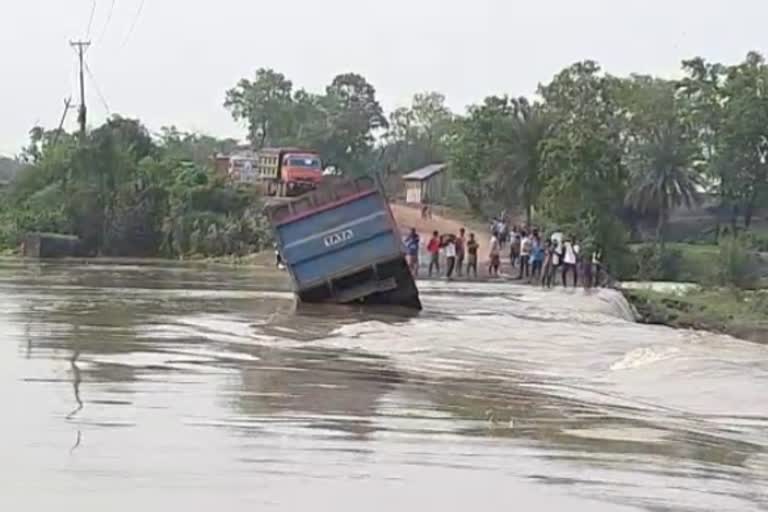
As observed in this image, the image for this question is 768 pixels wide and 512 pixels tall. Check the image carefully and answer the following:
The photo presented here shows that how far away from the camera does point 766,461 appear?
10.6 metres

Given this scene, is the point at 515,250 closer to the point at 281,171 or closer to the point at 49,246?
the point at 49,246

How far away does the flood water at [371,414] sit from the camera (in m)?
8.90

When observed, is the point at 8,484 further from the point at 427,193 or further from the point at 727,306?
the point at 427,193

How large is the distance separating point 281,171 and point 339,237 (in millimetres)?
50178

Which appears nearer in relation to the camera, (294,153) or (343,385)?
(343,385)

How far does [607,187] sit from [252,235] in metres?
17.5

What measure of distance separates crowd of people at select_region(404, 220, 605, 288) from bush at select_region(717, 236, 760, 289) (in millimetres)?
6605

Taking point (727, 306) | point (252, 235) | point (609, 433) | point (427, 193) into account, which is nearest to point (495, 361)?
point (609, 433)

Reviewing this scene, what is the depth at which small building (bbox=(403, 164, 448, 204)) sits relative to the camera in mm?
87188

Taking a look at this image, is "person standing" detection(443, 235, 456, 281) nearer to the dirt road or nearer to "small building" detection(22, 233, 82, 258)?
the dirt road

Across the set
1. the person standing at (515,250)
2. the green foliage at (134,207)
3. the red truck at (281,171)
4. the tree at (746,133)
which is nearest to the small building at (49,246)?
the green foliage at (134,207)

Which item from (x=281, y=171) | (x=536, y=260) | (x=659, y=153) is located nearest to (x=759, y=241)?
(x=659, y=153)

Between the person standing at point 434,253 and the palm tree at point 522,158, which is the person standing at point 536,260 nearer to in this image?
the person standing at point 434,253

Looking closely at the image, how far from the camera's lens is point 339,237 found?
86.2ft
